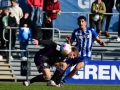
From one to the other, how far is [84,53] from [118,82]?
3.62 m

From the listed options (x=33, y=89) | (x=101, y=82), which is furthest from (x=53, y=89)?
(x=101, y=82)

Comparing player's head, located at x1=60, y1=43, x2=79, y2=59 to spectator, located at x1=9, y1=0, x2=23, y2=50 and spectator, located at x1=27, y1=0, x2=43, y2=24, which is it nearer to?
spectator, located at x1=27, y1=0, x2=43, y2=24

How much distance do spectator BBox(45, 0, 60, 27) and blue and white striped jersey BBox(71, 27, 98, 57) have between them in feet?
13.0

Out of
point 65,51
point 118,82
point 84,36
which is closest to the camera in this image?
point 65,51

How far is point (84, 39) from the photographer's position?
17.1 meters

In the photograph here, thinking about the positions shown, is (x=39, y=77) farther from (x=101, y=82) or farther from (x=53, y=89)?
(x=101, y=82)

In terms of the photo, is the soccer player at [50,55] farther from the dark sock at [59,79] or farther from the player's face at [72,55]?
the dark sock at [59,79]

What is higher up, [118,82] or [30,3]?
[30,3]

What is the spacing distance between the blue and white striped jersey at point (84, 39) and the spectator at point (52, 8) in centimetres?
398

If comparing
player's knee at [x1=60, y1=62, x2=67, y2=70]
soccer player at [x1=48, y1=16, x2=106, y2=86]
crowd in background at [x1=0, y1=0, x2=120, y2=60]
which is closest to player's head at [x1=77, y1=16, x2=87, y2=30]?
soccer player at [x1=48, y1=16, x2=106, y2=86]

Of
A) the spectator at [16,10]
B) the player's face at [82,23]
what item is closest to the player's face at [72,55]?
the player's face at [82,23]

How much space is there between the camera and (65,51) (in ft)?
47.0

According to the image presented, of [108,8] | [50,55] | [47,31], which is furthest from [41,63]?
[108,8]

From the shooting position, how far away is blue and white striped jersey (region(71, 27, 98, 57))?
16819mm
